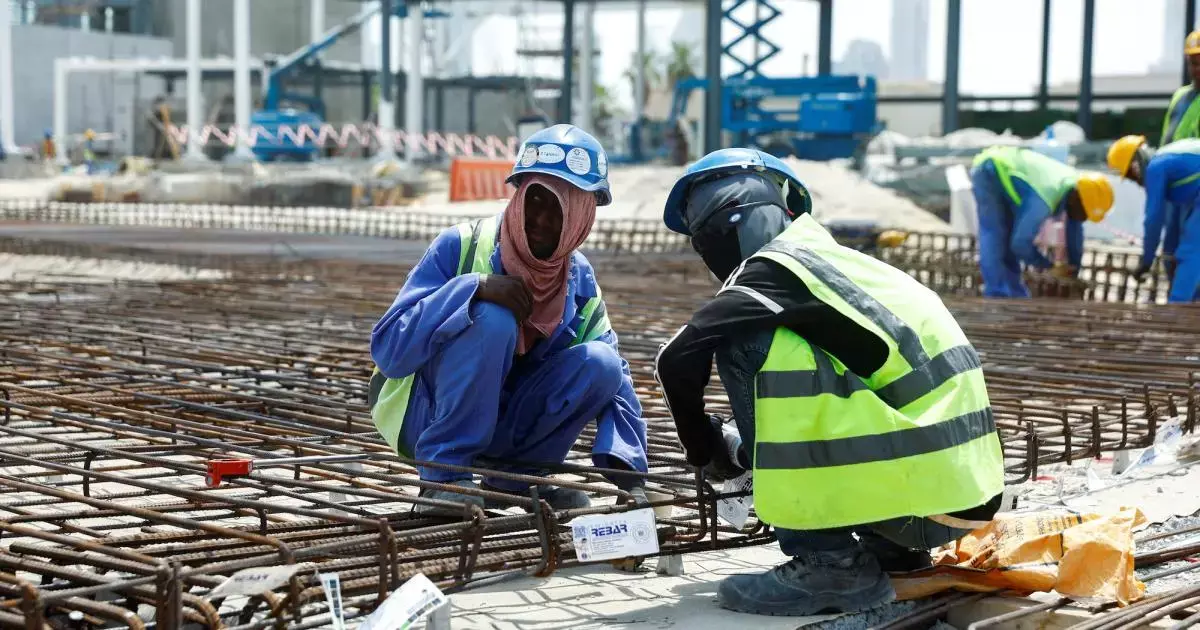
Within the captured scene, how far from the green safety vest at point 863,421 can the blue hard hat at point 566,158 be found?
62 cm

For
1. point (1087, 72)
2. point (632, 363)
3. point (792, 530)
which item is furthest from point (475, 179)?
point (792, 530)

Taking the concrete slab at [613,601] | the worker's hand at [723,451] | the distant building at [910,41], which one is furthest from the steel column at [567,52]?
the worker's hand at [723,451]

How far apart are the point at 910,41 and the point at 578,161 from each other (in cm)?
5280

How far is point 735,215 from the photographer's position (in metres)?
2.85

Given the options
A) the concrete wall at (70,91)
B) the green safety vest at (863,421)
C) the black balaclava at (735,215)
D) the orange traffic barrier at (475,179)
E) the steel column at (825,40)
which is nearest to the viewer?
the green safety vest at (863,421)

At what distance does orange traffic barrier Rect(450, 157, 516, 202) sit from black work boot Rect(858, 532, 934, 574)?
19962 mm

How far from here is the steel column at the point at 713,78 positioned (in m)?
23.0

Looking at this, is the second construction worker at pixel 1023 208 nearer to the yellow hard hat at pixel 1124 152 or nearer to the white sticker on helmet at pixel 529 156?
the yellow hard hat at pixel 1124 152

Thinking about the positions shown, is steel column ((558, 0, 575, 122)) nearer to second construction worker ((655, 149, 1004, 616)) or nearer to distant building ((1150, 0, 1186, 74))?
distant building ((1150, 0, 1186, 74))

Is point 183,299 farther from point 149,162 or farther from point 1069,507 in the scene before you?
point 149,162

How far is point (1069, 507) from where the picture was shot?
3.75 meters

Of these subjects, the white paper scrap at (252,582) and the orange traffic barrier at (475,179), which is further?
the orange traffic barrier at (475,179)

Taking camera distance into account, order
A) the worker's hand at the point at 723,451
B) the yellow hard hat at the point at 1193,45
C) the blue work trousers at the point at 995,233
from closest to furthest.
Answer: the worker's hand at the point at 723,451, the blue work trousers at the point at 995,233, the yellow hard hat at the point at 1193,45

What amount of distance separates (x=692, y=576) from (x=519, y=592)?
1.37 ft
